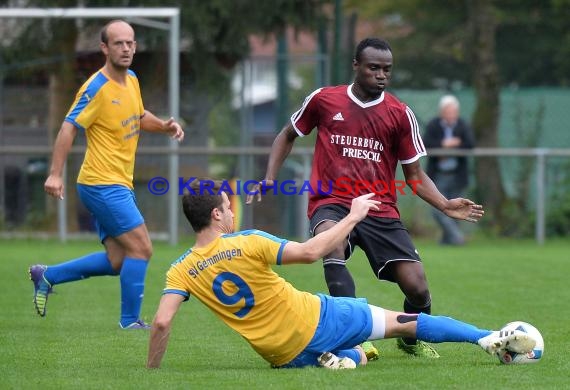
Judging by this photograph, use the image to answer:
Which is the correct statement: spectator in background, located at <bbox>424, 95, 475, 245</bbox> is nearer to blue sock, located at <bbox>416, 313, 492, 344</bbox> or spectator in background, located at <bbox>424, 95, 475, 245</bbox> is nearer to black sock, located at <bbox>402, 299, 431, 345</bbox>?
black sock, located at <bbox>402, 299, 431, 345</bbox>

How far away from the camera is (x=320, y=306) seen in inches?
270

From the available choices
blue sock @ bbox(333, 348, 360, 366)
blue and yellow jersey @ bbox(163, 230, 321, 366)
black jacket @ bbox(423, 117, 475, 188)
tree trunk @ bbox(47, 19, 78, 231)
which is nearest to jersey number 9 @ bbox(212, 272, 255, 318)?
blue and yellow jersey @ bbox(163, 230, 321, 366)

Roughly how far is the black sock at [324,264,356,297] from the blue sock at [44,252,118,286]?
2293 mm

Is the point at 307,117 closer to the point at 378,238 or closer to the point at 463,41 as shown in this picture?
the point at 378,238

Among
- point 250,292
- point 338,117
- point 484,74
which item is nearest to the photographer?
point 250,292

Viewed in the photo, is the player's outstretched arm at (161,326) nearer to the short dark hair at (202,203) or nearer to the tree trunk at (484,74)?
the short dark hair at (202,203)

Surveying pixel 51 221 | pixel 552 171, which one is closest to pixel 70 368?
pixel 51 221

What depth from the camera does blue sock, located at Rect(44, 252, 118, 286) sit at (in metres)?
9.23

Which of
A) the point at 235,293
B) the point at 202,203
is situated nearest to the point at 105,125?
the point at 202,203

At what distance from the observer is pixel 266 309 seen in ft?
22.2

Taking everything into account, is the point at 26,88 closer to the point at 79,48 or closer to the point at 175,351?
the point at 79,48

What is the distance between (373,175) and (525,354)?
1475 millimetres

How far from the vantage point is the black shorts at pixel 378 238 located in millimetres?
7605

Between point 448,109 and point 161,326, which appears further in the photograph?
point 448,109
